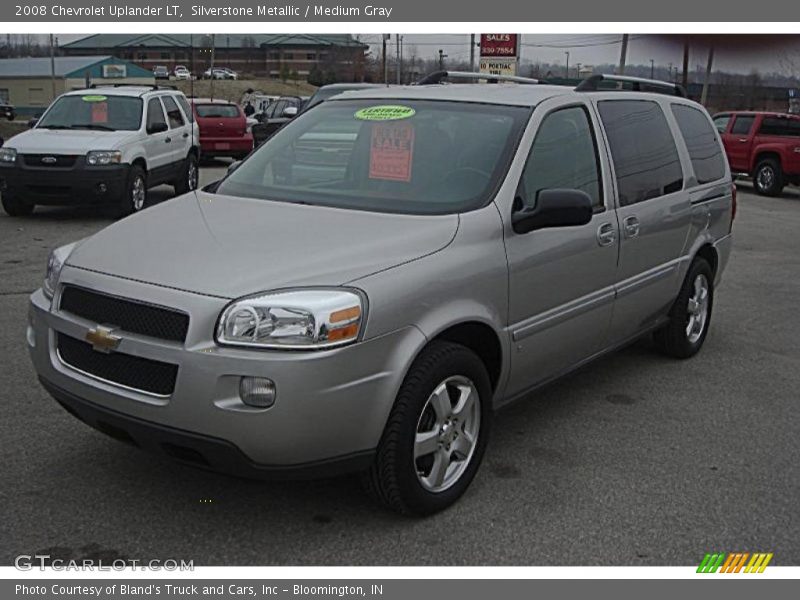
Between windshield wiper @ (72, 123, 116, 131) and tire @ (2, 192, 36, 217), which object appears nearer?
tire @ (2, 192, 36, 217)

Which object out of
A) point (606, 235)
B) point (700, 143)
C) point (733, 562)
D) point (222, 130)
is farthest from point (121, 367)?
point (222, 130)

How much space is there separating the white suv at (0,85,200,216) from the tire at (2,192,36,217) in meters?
0.01

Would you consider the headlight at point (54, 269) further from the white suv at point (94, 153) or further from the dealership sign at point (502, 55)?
the dealership sign at point (502, 55)

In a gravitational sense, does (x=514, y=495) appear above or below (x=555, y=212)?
below

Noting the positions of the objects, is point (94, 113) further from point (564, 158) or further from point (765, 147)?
point (765, 147)

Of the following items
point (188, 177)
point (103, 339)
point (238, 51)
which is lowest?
point (188, 177)

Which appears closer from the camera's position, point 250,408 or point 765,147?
point 250,408

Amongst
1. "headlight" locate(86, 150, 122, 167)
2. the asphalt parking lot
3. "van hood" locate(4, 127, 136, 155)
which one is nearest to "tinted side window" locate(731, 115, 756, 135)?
"van hood" locate(4, 127, 136, 155)

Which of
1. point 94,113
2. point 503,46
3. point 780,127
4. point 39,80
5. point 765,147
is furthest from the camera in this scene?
point 39,80

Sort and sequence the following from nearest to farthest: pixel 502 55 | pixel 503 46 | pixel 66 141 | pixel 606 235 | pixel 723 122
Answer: pixel 606 235 < pixel 66 141 < pixel 723 122 < pixel 502 55 < pixel 503 46

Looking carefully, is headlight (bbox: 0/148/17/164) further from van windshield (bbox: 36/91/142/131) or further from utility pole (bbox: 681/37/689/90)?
utility pole (bbox: 681/37/689/90)

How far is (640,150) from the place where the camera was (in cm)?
539

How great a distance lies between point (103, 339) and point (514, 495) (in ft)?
6.16

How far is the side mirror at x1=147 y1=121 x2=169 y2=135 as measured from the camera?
12.9 meters
